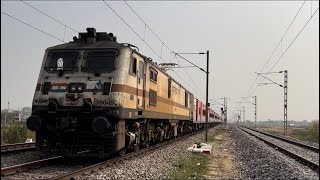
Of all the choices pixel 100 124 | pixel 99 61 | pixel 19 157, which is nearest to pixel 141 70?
pixel 99 61

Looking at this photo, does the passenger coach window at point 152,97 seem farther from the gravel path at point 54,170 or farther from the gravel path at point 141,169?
the gravel path at point 54,170

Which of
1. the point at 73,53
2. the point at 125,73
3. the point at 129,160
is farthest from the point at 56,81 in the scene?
the point at 129,160

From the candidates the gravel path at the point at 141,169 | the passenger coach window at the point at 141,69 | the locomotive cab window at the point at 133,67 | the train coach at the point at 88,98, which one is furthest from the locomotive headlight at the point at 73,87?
the passenger coach window at the point at 141,69

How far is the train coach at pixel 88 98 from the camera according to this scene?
13.6m

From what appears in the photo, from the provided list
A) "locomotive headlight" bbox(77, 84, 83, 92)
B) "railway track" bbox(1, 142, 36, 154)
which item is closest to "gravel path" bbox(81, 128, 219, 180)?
"locomotive headlight" bbox(77, 84, 83, 92)

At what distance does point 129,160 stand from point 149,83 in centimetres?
417

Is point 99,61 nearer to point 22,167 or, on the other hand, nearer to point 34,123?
point 34,123

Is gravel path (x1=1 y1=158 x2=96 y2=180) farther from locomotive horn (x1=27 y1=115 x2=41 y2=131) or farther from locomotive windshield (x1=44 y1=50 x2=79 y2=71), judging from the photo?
locomotive windshield (x1=44 y1=50 x2=79 y2=71)

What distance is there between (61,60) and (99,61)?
57.4 inches

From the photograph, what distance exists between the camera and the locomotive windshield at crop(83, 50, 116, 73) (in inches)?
568

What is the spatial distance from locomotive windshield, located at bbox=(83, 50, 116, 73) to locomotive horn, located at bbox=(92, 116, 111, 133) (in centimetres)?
199

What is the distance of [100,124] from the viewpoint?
13117mm

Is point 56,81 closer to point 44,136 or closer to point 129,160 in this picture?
point 44,136

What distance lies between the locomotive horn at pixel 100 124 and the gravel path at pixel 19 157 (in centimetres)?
283
